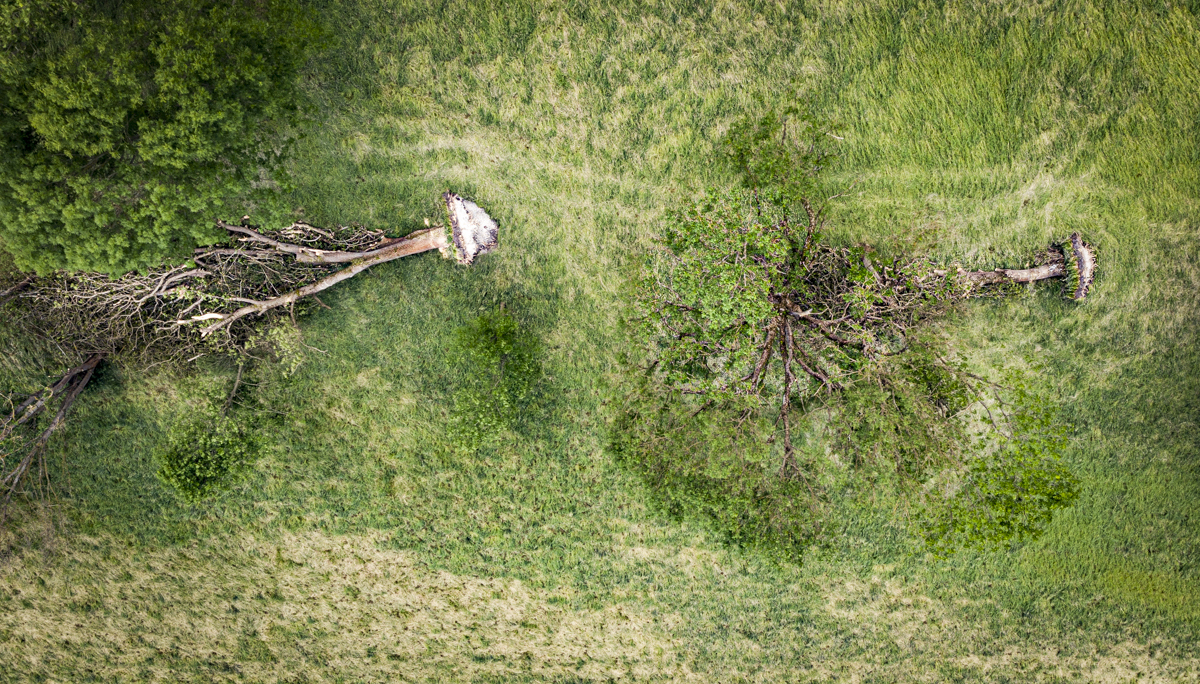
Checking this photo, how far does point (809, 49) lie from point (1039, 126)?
544cm

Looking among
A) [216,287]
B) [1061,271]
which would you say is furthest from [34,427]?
[1061,271]

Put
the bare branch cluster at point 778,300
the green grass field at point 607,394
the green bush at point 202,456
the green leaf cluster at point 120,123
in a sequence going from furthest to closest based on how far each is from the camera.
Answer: the green grass field at point 607,394 < the green bush at point 202,456 < the bare branch cluster at point 778,300 < the green leaf cluster at point 120,123

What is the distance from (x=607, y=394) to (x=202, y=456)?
879 centimetres

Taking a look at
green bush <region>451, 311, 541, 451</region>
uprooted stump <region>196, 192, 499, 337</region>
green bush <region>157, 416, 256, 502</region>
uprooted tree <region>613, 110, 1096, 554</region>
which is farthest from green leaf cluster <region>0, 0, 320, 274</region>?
uprooted tree <region>613, 110, 1096, 554</region>

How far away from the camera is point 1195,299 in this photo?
47.4ft

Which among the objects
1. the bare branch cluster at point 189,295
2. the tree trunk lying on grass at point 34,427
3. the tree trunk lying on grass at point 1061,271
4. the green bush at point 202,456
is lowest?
the green bush at point 202,456

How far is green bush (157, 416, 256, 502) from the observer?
13.3 metres

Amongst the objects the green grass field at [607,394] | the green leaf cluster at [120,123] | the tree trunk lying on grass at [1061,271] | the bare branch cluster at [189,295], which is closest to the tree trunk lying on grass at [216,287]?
the bare branch cluster at [189,295]

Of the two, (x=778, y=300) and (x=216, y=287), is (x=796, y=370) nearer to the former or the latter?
(x=778, y=300)

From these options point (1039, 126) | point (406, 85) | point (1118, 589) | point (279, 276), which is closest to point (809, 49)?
point (1039, 126)

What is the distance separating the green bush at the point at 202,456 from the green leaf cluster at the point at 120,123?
12.9 ft

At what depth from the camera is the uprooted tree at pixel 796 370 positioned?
11.7m

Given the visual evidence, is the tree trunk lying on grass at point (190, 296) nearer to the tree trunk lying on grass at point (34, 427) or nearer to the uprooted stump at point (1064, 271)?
the tree trunk lying on grass at point (34, 427)

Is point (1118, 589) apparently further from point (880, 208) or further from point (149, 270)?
point (149, 270)
